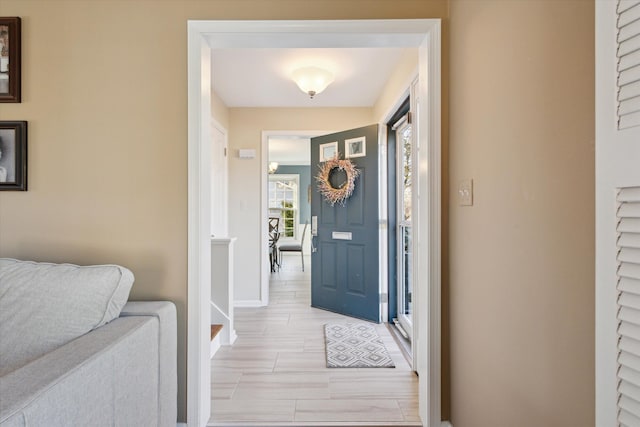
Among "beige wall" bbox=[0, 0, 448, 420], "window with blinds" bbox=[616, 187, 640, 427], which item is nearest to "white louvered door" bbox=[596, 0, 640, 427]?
"window with blinds" bbox=[616, 187, 640, 427]

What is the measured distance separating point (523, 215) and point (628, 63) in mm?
534

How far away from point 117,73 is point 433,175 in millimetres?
1755

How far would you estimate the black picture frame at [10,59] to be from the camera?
1603mm

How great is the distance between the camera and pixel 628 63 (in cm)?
63

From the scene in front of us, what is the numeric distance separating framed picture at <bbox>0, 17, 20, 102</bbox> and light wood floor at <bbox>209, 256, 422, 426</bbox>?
2.06m

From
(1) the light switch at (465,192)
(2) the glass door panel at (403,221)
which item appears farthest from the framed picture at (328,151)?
(1) the light switch at (465,192)

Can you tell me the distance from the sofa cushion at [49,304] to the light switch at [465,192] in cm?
159

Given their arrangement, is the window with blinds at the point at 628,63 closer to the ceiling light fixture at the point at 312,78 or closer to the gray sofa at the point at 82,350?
the gray sofa at the point at 82,350

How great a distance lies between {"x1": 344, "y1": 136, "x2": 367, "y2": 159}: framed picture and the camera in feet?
11.3

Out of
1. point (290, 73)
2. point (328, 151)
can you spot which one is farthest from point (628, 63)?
point (328, 151)

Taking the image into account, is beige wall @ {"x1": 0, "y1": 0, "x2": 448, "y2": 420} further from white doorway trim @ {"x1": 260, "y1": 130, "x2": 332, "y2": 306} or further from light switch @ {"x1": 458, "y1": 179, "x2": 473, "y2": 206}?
white doorway trim @ {"x1": 260, "y1": 130, "x2": 332, "y2": 306}

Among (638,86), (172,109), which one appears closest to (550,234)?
(638,86)

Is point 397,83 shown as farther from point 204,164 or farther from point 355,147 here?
point 204,164

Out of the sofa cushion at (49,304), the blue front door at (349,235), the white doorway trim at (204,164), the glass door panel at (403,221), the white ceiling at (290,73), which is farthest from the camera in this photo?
the blue front door at (349,235)
